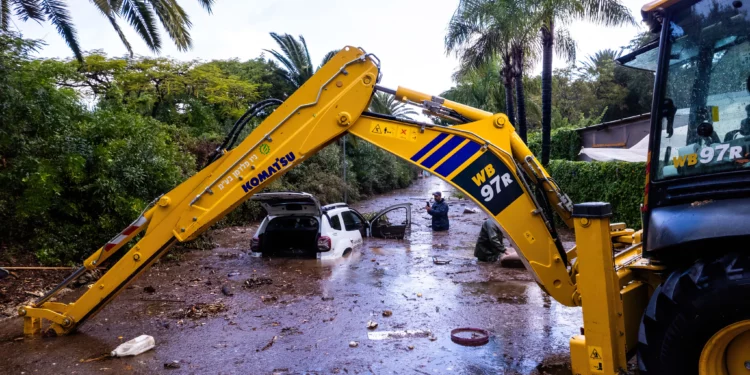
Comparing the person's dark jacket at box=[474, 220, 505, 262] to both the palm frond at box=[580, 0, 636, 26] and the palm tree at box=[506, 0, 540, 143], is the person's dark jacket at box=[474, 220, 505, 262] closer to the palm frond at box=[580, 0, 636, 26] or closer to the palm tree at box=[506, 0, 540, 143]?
the palm tree at box=[506, 0, 540, 143]

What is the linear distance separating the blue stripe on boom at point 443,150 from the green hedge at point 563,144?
19247 millimetres

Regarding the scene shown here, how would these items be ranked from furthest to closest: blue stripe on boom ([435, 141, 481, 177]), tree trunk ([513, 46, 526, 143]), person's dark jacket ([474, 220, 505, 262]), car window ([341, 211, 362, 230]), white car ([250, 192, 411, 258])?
tree trunk ([513, 46, 526, 143]), car window ([341, 211, 362, 230]), person's dark jacket ([474, 220, 505, 262]), white car ([250, 192, 411, 258]), blue stripe on boom ([435, 141, 481, 177])

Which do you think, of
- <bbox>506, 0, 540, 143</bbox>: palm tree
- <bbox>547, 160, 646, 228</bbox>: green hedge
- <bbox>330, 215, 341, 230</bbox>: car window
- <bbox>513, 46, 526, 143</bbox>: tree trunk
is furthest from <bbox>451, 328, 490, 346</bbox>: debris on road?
<bbox>513, 46, 526, 143</bbox>: tree trunk

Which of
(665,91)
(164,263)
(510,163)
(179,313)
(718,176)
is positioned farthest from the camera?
(164,263)

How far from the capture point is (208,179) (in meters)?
5.69

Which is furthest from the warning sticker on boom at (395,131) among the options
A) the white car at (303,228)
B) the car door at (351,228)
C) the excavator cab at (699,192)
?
the car door at (351,228)

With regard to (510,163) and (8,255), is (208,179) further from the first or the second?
(8,255)

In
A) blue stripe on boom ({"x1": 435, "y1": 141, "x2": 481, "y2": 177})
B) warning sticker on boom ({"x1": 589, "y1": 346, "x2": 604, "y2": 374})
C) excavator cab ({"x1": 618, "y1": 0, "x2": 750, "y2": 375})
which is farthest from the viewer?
blue stripe on boom ({"x1": 435, "y1": 141, "x2": 481, "y2": 177})

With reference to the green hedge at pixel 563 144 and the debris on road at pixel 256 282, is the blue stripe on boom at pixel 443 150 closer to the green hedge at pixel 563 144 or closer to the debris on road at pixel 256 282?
the debris on road at pixel 256 282

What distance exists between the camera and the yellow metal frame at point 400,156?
15.7 ft

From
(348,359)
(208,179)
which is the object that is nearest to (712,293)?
(348,359)

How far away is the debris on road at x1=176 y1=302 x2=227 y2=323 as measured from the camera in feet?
25.8

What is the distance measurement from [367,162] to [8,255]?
1076 inches

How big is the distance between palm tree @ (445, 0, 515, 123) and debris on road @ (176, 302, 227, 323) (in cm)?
1380
